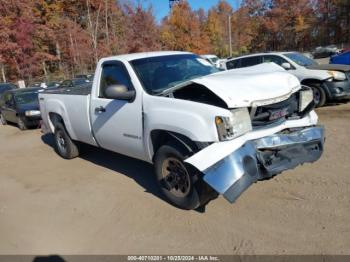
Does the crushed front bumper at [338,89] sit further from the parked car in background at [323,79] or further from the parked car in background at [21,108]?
the parked car in background at [21,108]

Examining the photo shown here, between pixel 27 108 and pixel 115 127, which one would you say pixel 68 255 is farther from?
pixel 27 108

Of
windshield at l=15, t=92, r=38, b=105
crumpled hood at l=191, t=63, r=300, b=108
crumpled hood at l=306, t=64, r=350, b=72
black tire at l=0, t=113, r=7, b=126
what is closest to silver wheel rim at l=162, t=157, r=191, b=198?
crumpled hood at l=191, t=63, r=300, b=108

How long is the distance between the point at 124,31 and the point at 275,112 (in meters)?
39.3

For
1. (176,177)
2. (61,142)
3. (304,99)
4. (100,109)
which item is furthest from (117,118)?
(61,142)

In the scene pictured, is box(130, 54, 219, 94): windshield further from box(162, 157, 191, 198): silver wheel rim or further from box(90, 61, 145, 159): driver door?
box(162, 157, 191, 198): silver wheel rim

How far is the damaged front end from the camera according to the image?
350 cm

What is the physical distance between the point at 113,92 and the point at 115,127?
719 millimetres

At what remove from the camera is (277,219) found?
3.93 metres

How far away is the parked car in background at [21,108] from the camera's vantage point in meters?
12.1

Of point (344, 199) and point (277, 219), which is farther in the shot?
point (344, 199)

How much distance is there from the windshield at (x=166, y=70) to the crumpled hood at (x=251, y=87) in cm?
84

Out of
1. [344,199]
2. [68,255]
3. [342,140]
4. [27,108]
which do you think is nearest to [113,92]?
[68,255]

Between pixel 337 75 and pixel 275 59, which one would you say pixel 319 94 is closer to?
pixel 337 75

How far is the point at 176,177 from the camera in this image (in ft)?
14.4
